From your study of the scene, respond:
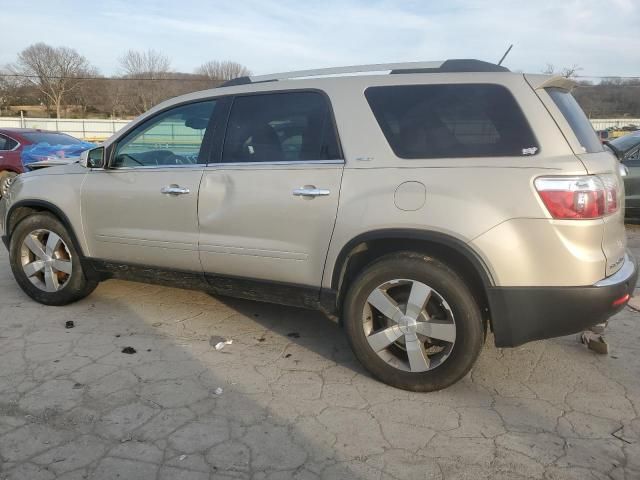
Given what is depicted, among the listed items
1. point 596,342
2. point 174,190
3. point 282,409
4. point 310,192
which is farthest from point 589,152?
point 174,190

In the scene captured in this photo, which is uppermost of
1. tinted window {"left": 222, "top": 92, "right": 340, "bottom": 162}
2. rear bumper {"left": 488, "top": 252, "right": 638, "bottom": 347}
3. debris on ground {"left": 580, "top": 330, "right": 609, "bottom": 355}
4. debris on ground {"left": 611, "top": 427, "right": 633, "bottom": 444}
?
tinted window {"left": 222, "top": 92, "right": 340, "bottom": 162}

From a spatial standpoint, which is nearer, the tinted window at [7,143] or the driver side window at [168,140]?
the driver side window at [168,140]

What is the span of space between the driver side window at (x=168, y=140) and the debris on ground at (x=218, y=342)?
4.27 ft

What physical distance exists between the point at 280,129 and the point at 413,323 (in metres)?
1.53

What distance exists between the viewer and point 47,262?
4336 mm

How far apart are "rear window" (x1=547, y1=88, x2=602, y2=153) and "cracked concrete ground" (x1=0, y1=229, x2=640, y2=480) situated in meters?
1.45

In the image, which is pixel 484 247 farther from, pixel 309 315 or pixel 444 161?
pixel 309 315

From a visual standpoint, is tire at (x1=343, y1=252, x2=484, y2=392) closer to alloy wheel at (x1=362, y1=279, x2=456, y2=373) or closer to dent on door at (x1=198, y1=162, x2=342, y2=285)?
alloy wheel at (x1=362, y1=279, x2=456, y2=373)

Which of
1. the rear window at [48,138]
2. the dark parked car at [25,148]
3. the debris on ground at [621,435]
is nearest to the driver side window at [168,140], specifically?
the debris on ground at [621,435]

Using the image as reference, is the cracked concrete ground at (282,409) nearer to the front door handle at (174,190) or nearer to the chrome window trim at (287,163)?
the front door handle at (174,190)

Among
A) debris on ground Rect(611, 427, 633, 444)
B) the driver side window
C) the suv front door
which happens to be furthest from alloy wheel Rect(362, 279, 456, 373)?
the driver side window

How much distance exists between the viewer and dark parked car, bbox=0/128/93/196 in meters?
10.4

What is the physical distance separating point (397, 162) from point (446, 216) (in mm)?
430

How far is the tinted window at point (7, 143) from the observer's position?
10797 millimetres
